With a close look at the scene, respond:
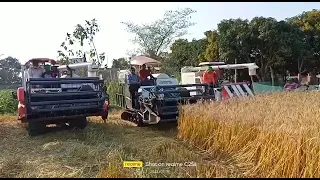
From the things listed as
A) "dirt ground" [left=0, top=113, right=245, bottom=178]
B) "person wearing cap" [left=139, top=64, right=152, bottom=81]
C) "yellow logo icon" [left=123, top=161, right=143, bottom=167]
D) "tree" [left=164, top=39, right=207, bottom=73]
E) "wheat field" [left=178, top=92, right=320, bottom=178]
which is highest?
"tree" [left=164, top=39, right=207, bottom=73]

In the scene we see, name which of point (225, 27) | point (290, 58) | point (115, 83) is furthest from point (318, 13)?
point (115, 83)

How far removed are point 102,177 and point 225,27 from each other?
25.3 m

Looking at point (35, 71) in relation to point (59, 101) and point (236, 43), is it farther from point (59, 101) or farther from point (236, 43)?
point (236, 43)

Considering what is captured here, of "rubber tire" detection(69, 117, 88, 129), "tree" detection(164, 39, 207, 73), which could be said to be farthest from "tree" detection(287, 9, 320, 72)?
"rubber tire" detection(69, 117, 88, 129)

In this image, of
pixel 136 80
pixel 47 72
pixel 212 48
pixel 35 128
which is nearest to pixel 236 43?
pixel 212 48

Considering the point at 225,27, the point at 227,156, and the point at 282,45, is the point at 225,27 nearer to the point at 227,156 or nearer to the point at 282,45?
the point at 282,45

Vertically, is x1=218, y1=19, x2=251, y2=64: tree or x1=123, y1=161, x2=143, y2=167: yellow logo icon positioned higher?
x1=218, y1=19, x2=251, y2=64: tree

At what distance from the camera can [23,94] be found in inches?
328

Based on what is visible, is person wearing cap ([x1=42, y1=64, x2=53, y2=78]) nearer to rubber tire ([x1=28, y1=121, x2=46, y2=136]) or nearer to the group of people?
rubber tire ([x1=28, y1=121, x2=46, y2=136])

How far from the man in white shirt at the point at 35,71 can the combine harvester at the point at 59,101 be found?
3.95 feet

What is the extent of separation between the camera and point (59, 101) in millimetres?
8555

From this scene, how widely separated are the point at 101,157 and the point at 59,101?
3309 mm

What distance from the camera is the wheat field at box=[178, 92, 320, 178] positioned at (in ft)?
13.3

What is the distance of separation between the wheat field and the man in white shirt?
4.92m
